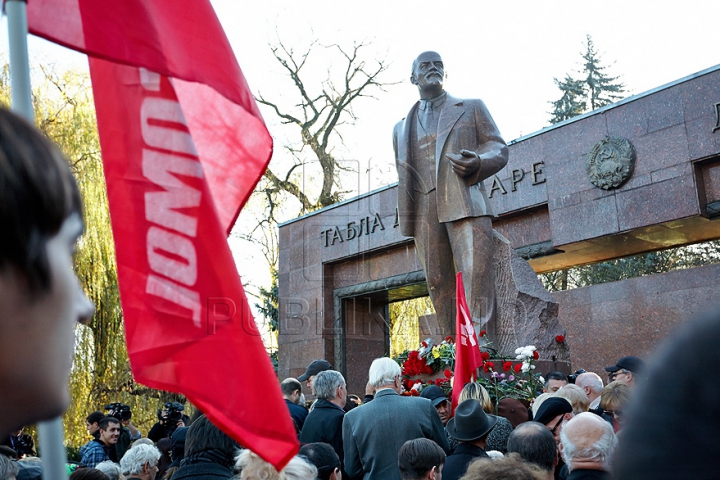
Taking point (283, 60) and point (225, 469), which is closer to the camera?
point (225, 469)

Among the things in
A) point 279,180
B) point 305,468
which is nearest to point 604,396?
point 305,468

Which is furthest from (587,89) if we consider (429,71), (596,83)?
(429,71)

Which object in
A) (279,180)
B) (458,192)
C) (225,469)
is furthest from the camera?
(279,180)

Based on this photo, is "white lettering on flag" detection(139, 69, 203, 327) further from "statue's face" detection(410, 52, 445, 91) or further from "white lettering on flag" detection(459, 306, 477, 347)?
"statue's face" detection(410, 52, 445, 91)

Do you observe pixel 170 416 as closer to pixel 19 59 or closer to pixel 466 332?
pixel 466 332

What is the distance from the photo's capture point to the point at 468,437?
423 centimetres

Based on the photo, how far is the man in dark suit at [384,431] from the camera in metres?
4.59

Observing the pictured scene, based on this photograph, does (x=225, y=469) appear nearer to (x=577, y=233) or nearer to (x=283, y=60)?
(x=577, y=233)

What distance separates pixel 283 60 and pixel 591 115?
42.7 feet

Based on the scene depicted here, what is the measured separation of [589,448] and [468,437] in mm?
1100

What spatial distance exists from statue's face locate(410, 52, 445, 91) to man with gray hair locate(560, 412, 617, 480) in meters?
5.63

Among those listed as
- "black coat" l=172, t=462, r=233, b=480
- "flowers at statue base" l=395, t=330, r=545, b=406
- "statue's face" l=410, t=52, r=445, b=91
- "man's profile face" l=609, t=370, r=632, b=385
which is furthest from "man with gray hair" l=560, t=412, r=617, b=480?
"statue's face" l=410, t=52, r=445, b=91

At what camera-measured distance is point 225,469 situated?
10.4 ft

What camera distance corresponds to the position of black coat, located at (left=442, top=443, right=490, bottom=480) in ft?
13.6
